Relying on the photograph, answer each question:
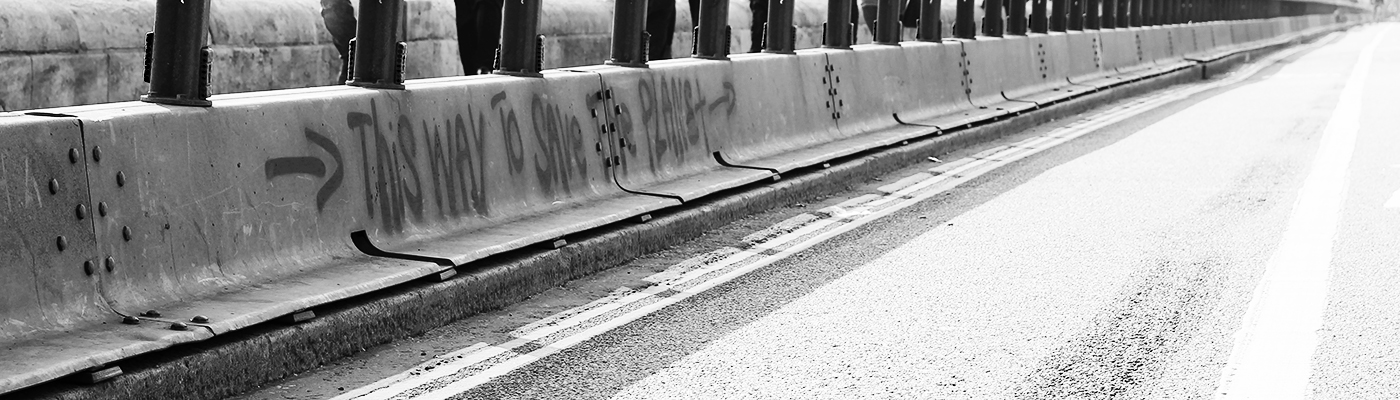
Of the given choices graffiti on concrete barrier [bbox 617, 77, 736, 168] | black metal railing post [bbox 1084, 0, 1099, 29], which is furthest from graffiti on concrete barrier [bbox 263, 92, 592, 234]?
black metal railing post [bbox 1084, 0, 1099, 29]

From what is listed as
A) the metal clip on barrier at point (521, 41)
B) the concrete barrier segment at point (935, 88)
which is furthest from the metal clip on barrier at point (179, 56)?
the concrete barrier segment at point (935, 88)

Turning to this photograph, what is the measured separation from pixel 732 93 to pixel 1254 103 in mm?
12152

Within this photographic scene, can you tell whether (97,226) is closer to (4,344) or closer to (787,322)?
(4,344)

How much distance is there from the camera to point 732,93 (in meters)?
10.7

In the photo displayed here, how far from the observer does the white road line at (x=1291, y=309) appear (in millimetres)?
5414

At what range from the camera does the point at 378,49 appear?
709cm

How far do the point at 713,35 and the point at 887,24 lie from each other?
14.2ft

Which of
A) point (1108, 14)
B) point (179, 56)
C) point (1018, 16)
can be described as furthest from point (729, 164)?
point (1108, 14)

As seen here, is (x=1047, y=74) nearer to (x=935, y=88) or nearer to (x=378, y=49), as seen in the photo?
(x=935, y=88)

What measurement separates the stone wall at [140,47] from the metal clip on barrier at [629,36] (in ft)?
8.73

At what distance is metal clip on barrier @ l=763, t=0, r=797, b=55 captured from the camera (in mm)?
12047

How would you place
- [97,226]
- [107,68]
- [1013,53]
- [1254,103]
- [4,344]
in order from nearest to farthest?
[4,344], [97,226], [107,68], [1013,53], [1254,103]

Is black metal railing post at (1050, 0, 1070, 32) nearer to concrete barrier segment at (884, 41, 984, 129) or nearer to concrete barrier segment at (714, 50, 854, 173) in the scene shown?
concrete barrier segment at (884, 41, 984, 129)

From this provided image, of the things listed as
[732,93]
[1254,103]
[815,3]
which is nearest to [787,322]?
[732,93]
